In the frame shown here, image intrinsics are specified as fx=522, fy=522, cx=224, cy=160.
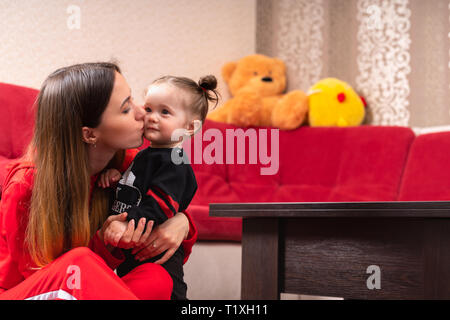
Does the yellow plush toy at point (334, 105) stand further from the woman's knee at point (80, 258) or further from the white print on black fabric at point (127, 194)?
the woman's knee at point (80, 258)

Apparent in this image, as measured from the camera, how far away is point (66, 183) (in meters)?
0.84

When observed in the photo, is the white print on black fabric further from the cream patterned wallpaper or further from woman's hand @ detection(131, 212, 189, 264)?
the cream patterned wallpaper

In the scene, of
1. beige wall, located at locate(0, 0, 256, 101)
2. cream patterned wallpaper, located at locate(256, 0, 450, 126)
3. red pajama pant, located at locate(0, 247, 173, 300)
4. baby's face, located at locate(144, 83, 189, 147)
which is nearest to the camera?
red pajama pant, located at locate(0, 247, 173, 300)

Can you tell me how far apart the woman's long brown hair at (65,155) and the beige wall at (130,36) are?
0.86 metres

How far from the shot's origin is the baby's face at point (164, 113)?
0.96 m

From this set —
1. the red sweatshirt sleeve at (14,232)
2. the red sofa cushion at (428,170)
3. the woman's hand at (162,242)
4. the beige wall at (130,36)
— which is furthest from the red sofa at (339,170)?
the red sweatshirt sleeve at (14,232)

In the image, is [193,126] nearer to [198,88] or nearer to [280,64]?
[198,88]

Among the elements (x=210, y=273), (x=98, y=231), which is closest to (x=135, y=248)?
(x=98, y=231)

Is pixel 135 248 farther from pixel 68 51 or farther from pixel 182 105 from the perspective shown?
pixel 68 51

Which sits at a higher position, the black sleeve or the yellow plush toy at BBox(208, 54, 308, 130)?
the yellow plush toy at BBox(208, 54, 308, 130)

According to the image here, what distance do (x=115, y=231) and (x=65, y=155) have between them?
148 millimetres

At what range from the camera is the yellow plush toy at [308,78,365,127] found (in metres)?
2.30

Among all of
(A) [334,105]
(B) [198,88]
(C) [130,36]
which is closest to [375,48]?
(A) [334,105]

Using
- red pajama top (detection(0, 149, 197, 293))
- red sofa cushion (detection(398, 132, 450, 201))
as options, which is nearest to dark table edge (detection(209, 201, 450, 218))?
red pajama top (detection(0, 149, 197, 293))
